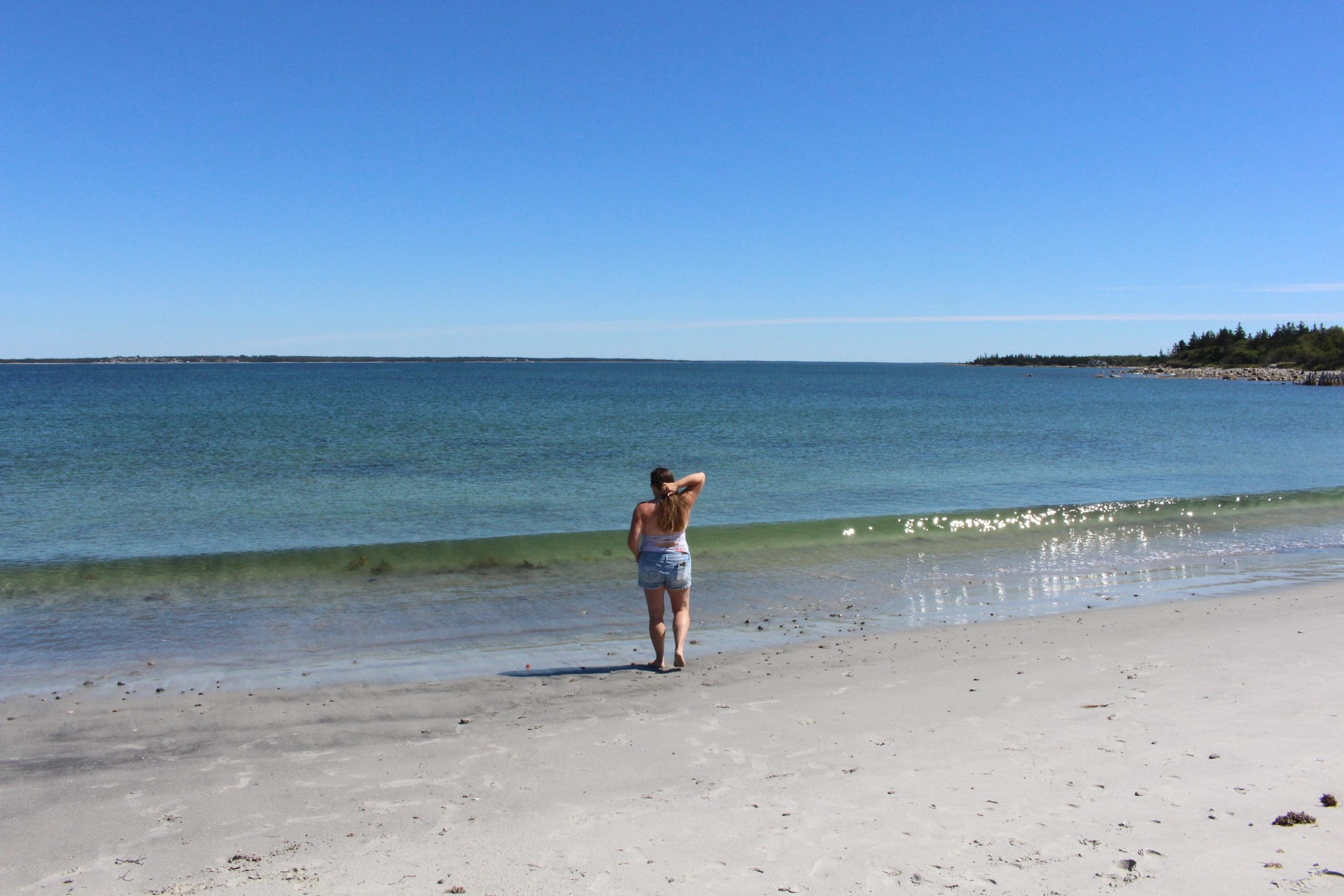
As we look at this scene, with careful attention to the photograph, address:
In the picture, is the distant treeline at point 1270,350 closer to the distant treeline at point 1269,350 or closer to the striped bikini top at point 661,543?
Answer: the distant treeline at point 1269,350

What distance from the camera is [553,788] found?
520 cm

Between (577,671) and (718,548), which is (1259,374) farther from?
(577,671)

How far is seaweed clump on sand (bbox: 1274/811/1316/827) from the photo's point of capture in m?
4.30

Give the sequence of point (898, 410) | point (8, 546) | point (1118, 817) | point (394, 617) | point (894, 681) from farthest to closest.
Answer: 1. point (898, 410)
2. point (8, 546)
3. point (394, 617)
4. point (894, 681)
5. point (1118, 817)

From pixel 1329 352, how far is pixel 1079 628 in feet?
390

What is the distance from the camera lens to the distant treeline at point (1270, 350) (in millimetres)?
104000

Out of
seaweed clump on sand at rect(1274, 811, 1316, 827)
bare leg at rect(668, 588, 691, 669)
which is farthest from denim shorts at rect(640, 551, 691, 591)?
seaweed clump on sand at rect(1274, 811, 1316, 827)

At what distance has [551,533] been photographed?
15914mm

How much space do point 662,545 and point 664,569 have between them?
212mm

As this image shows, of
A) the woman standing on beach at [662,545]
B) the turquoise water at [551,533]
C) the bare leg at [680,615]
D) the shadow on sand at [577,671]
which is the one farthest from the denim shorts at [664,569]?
the turquoise water at [551,533]

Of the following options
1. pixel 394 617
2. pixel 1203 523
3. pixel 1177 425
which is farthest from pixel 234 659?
pixel 1177 425

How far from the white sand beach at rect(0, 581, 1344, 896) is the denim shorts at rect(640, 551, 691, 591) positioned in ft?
2.65

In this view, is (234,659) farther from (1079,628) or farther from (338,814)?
(1079,628)

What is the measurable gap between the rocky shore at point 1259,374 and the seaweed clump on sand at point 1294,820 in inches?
4112
